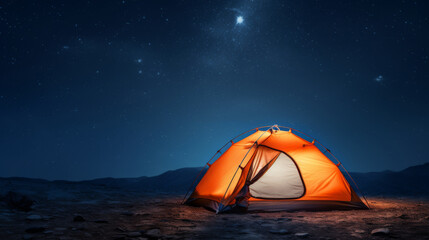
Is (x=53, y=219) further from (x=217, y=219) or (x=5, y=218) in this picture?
(x=217, y=219)

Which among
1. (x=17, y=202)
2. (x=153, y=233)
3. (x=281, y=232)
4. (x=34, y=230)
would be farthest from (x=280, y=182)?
(x=17, y=202)

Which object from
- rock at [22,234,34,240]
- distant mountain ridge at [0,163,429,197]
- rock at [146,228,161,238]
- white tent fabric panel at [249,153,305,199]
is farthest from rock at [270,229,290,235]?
distant mountain ridge at [0,163,429,197]

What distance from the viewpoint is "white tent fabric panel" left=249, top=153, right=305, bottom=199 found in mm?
8547

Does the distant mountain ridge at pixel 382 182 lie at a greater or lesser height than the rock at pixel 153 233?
greater

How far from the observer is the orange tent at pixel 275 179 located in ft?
26.6

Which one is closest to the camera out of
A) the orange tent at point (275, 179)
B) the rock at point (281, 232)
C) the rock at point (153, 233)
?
the rock at point (153, 233)

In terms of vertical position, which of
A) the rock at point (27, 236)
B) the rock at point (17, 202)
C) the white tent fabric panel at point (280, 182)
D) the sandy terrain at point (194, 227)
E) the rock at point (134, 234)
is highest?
the white tent fabric panel at point (280, 182)

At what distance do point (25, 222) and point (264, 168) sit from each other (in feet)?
19.6

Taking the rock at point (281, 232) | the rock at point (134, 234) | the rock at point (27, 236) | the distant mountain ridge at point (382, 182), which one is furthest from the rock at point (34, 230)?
the distant mountain ridge at point (382, 182)

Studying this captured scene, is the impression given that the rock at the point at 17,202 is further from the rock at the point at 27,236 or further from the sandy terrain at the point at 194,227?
the rock at the point at 27,236

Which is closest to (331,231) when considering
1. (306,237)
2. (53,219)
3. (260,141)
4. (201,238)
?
(306,237)

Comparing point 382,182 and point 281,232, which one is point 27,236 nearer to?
point 281,232

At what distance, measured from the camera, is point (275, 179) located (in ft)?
29.2

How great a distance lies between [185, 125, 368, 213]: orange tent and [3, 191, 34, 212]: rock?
14.6ft
